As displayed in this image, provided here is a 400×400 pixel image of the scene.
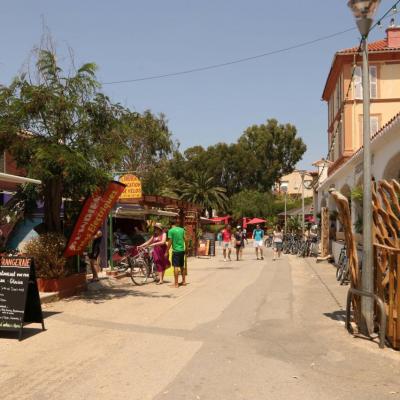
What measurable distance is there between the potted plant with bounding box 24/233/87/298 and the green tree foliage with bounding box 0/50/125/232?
3.22ft

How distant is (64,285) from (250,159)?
62.0 m

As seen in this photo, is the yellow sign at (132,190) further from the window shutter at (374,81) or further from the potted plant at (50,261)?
the window shutter at (374,81)

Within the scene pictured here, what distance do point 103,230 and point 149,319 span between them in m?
9.13

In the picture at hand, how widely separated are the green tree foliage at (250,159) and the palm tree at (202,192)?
2540 mm

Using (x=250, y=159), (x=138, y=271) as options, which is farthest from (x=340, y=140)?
(x=250, y=159)

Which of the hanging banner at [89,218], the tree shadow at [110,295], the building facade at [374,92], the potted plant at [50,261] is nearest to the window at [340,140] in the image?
the building facade at [374,92]

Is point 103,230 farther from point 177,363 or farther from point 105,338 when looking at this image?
point 177,363

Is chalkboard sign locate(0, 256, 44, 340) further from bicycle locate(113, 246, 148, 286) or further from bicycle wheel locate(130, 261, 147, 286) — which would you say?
bicycle wheel locate(130, 261, 147, 286)

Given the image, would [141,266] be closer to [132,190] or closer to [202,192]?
[132,190]

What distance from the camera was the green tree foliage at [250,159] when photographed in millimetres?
71062

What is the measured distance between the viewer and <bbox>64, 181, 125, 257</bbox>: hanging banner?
1138cm

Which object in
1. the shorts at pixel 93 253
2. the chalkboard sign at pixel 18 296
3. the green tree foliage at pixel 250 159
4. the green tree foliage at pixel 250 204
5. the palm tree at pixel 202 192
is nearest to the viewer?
the chalkboard sign at pixel 18 296

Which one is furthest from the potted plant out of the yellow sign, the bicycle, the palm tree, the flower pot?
the palm tree

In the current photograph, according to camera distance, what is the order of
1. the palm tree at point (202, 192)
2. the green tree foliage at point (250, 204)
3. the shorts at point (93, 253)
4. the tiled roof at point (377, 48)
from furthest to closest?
A: the green tree foliage at point (250, 204), the palm tree at point (202, 192), the tiled roof at point (377, 48), the shorts at point (93, 253)
